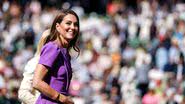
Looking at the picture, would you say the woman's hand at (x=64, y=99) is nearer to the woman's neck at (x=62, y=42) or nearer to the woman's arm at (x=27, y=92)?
the woman's neck at (x=62, y=42)

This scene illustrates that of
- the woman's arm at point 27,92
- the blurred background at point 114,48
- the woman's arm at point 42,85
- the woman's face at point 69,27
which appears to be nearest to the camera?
the woman's arm at point 42,85

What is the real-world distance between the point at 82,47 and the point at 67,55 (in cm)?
1505

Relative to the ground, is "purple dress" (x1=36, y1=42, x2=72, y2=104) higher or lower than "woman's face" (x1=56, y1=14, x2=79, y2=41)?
lower

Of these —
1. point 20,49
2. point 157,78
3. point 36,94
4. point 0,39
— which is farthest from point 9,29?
point 36,94

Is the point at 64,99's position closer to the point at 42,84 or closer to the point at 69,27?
the point at 42,84

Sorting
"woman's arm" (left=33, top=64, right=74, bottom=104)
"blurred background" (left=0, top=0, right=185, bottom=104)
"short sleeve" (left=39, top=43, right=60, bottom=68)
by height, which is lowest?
"blurred background" (left=0, top=0, right=185, bottom=104)

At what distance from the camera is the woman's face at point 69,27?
6887 millimetres

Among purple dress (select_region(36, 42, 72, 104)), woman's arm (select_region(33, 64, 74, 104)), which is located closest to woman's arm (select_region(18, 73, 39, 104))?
purple dress (select_region(36, 42, 72, 104))

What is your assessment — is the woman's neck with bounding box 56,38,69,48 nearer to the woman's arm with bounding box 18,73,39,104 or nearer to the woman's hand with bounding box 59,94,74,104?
the woman's hand with bounding box 59,94,74,104

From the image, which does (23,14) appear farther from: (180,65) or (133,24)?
(180,65)

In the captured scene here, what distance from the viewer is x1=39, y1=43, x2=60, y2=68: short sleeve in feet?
22.1

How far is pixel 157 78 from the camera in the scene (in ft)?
59.8

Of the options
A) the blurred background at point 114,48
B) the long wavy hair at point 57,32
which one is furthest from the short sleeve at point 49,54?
the blurred background at point 114,48

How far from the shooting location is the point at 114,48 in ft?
70.2
